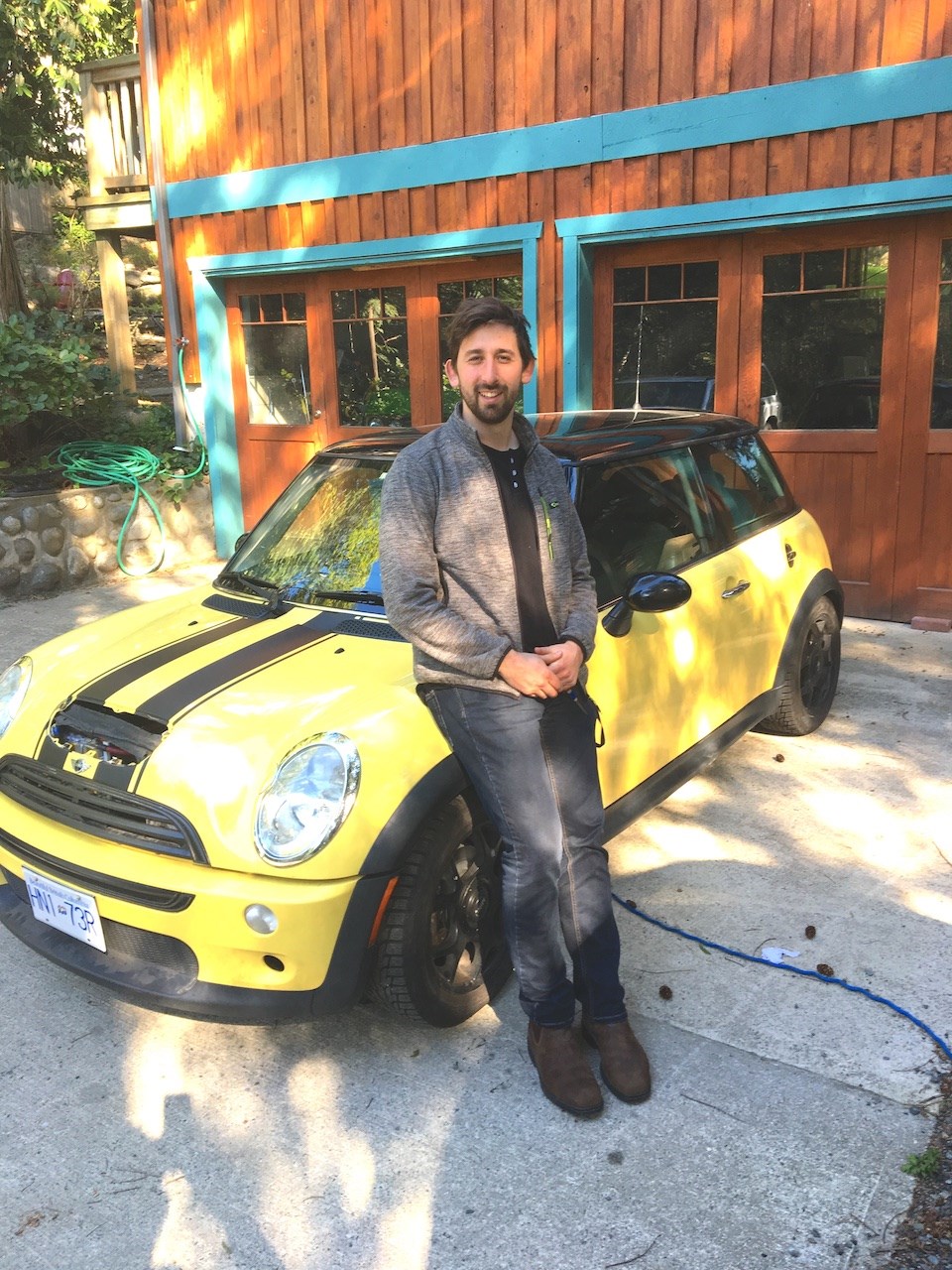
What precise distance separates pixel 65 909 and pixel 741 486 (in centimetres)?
306

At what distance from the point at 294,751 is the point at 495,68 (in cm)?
664

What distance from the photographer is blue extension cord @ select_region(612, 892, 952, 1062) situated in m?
2.95

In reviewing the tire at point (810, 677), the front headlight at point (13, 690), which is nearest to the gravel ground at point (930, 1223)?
the tire at point (810, 677)

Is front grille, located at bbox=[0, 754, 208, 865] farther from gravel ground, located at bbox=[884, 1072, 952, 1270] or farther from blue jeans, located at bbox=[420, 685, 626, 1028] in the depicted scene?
gravel ground, located at bbox=[884, 1072, 952, 1270]

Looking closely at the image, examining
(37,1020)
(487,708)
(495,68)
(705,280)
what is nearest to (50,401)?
(495,68)

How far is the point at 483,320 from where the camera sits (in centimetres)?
266

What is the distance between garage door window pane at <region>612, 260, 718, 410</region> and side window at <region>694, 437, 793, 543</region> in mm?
2818

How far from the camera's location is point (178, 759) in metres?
2.79

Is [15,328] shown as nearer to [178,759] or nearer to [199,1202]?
[178,759]

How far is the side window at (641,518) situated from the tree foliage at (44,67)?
10346mm

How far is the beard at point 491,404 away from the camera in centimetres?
267

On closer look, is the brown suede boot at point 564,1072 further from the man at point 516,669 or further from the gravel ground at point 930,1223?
the gravel ground at point 930,1223

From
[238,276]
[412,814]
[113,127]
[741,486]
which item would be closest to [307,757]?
[412,814]

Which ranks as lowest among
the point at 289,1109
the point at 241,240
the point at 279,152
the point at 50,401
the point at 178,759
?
the point at 289,1109
